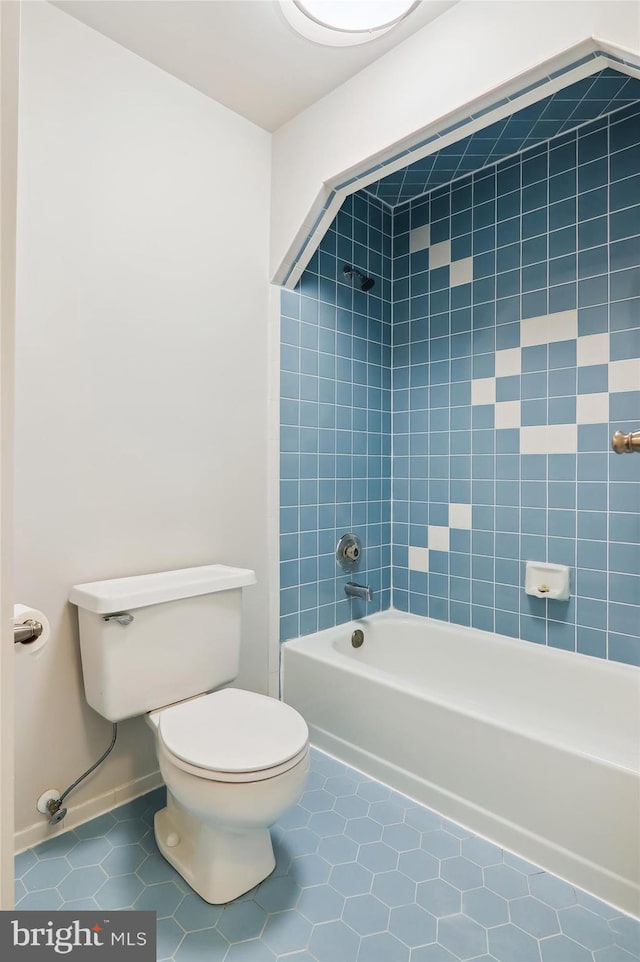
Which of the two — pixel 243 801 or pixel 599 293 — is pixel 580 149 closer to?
pixel 599 293

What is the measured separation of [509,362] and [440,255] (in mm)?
667

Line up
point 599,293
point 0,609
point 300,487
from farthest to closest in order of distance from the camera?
point 300,487, point 599,293, point 0,609

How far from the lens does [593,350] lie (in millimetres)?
2006

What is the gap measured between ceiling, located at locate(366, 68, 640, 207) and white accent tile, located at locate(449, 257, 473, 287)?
1.25ft

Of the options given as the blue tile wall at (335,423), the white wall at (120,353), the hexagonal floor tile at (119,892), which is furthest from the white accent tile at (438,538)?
the hexagonal floor tile at (119,892)

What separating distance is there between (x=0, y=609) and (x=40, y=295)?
1379 millimetres

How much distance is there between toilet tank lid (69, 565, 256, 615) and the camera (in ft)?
4.77

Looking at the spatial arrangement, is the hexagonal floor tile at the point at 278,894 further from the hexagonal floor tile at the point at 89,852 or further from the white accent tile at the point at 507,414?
the white accent tile at the point at 507,414

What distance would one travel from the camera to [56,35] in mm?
1520

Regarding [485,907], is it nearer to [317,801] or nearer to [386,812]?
[386,812]

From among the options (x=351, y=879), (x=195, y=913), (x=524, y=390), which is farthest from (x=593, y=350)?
(x=195, y=913)

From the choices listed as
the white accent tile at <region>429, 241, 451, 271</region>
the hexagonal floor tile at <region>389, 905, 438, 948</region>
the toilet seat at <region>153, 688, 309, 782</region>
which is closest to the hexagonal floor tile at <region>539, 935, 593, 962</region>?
the hexagonal floor tile at <region>389, 905, 438, 948</region>

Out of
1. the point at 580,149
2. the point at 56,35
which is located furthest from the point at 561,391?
the point at 56,35

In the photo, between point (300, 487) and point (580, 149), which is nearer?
point (580, 149)
